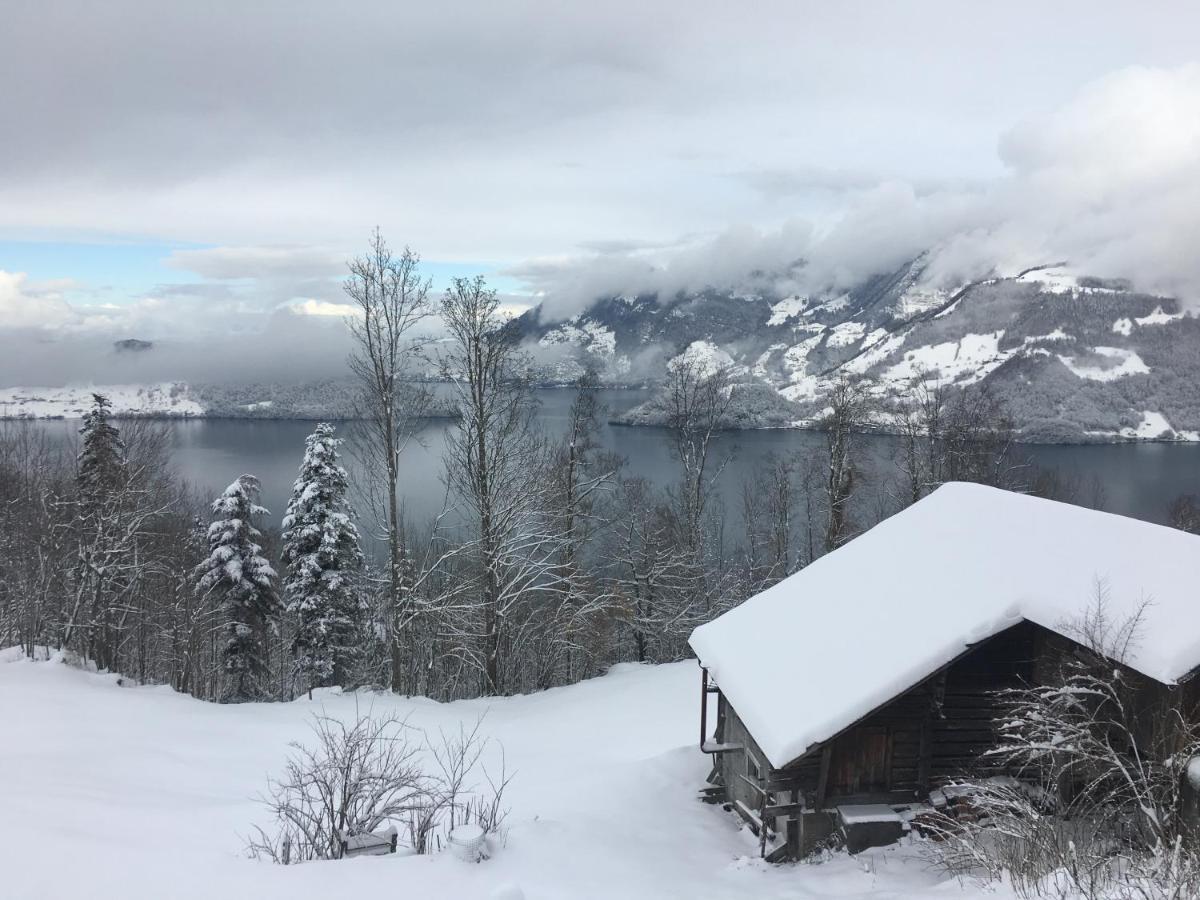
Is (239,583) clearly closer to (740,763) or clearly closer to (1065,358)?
(740,763)

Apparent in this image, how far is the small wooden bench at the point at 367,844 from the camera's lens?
296 inches

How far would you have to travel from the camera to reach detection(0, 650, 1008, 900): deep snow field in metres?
6.43

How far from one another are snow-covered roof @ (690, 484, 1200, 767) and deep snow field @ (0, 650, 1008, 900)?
6.85ft

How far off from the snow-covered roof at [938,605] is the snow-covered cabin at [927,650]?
0.08ft

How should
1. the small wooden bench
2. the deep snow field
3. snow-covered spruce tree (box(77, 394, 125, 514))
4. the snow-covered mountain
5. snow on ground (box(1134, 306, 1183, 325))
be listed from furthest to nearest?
snow on ground (box(1134, 306, 1183, 325)) → the snow-covered mountain → snow-covered spruce tree (box(77, 394, 125, 514)) → the small wooden bench → the deep snow field

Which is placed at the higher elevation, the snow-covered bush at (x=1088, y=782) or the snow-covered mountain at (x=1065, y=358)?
the snow-covered mountain at (x=1065, y=358)

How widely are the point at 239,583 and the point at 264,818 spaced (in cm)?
1784

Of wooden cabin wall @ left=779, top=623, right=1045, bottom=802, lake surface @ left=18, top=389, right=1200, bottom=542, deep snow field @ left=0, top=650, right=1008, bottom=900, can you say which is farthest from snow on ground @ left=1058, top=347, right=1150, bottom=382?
deep snow field @ left=0, top=650, right=1008, bottom=900

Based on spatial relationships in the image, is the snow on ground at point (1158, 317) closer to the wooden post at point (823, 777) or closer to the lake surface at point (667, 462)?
the lake surface at point (667, 462)

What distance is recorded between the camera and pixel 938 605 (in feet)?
34.9

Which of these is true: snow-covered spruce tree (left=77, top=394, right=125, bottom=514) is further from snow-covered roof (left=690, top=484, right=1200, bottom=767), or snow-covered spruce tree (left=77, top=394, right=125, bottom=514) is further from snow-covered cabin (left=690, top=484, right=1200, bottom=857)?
snow-covered cabin (left=690, top=484, right=1200, bottom=857)

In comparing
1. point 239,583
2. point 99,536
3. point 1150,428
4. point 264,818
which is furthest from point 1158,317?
point 264,818

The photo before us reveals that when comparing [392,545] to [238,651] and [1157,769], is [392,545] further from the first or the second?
[1157,769]

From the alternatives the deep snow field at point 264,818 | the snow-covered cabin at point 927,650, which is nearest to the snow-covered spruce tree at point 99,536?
the deep snow field at point 264,818
